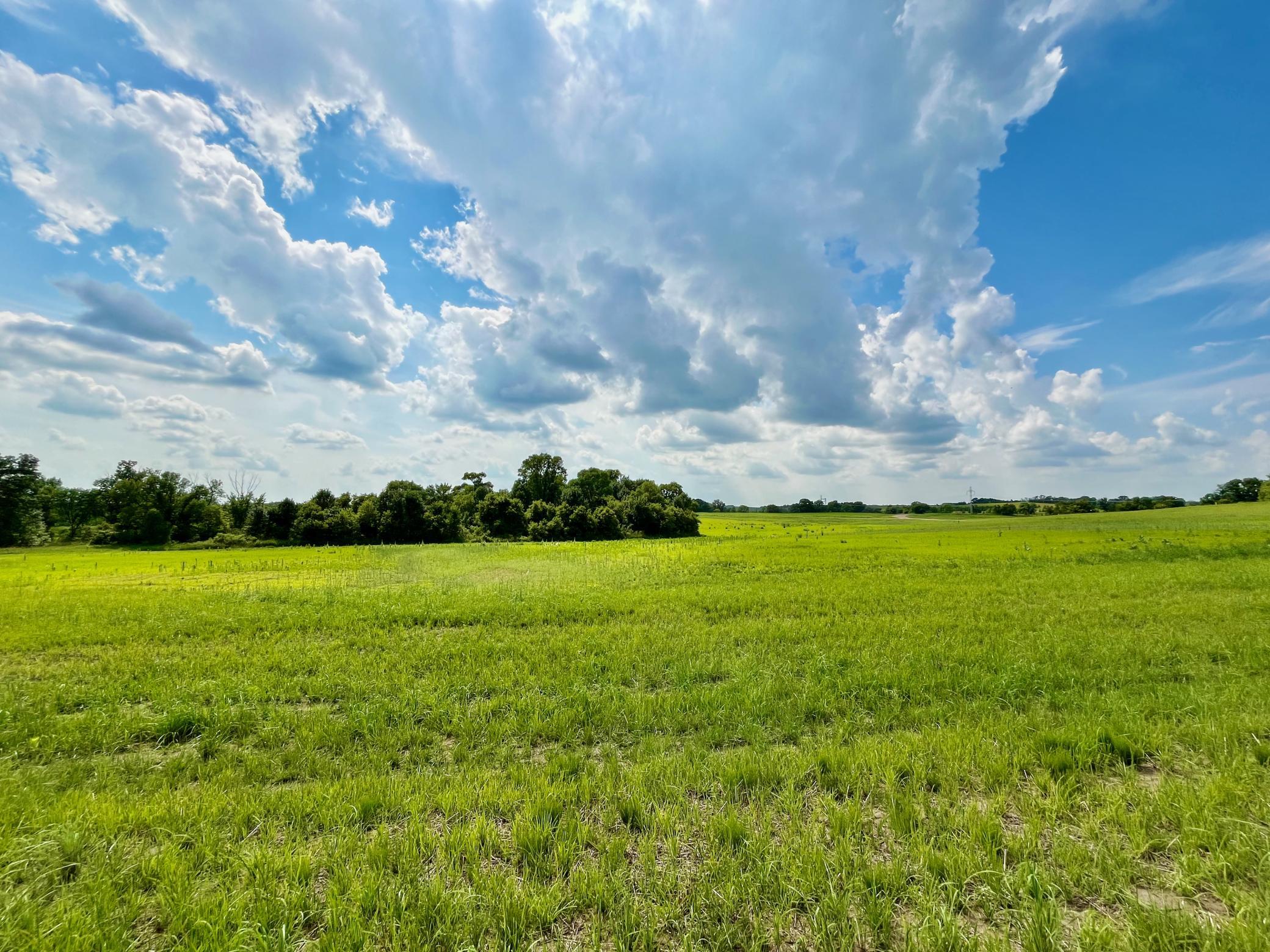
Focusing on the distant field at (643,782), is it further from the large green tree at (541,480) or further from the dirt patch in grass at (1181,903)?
the large green tree at (541,480)

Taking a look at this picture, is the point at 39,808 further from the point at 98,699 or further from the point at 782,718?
the point at 782,718

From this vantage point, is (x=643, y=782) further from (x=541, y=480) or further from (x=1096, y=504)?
(x=1096, y=504)

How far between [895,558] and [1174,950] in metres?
28.9

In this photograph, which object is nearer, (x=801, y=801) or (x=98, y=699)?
(x=801, y=801)

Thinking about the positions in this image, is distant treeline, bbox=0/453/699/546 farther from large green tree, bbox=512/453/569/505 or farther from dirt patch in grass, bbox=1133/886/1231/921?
dirt patch in grass, bbox=1133/886/1231/921

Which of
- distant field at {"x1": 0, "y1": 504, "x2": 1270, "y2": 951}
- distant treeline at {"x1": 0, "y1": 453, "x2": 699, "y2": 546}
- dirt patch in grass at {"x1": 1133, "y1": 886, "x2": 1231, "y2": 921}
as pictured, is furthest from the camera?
distant treeline at {"x1": 0, "y1": 453, "x2": 699, "y2": 546}

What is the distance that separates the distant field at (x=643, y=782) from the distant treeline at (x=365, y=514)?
181ft

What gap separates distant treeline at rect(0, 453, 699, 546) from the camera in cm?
6500

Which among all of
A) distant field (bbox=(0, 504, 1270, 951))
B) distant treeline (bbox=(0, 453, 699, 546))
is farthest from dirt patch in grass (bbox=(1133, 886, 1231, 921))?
distant treeline (bbox=(0, 453, 699, 546))

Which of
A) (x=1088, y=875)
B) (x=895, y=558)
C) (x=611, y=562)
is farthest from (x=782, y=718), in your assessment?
(x=895, y=558)

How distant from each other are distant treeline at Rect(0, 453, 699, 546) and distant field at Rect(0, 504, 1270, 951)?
5509 cm

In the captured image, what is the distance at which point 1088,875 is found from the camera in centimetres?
373

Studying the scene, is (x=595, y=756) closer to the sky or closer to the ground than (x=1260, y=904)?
closer to the ground

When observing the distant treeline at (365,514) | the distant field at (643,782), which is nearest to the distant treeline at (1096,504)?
the distant treeline at (365,514)
